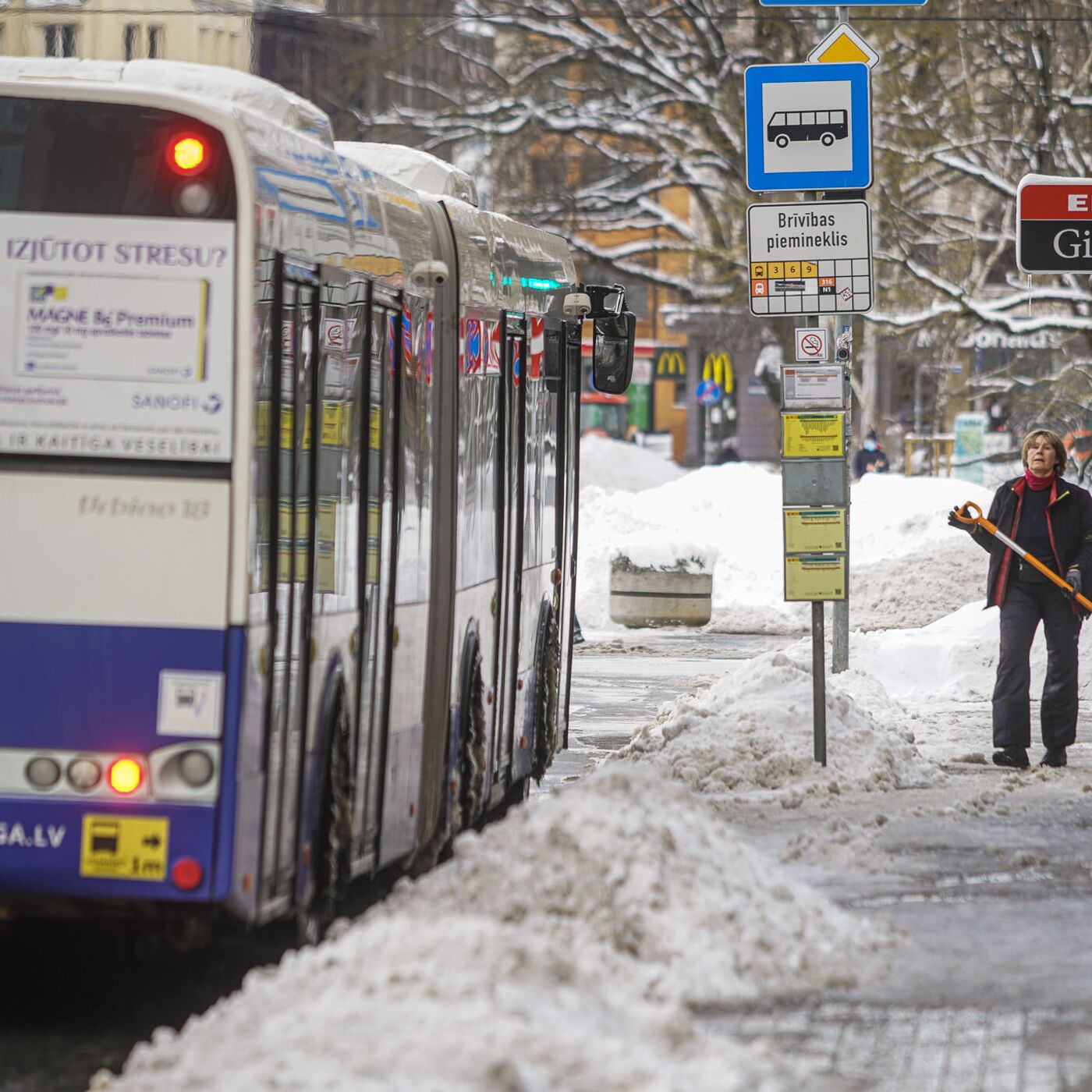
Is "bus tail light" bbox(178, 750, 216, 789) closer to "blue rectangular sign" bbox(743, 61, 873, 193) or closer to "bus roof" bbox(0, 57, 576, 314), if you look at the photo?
"bus roof" bbox(0, 57, 576, 314)

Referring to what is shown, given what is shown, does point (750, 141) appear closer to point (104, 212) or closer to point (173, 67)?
point (173, 67)

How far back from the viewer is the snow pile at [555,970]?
5.26 meters

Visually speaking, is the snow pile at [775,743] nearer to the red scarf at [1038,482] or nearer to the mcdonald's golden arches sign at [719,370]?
the red scarf at [1038,482]

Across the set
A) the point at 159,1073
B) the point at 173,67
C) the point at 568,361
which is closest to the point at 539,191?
the point at 568,361

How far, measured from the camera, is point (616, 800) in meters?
7.46

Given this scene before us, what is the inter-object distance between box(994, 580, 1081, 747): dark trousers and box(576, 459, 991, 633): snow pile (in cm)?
1071

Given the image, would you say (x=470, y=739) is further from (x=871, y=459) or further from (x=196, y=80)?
(x=871, y=459)

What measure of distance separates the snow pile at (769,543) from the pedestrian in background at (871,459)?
8067 millimetres

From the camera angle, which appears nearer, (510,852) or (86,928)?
(510,852)

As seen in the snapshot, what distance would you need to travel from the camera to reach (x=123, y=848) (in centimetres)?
656

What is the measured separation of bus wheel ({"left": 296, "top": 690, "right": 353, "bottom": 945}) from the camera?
7531 millimetres

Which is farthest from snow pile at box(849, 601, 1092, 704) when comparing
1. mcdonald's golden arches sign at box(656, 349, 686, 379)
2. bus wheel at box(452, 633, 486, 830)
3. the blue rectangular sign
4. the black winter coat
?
mcdonald's golden arches sign at box(656, 349, 686, 379)

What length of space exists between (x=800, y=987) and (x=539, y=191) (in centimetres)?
2982

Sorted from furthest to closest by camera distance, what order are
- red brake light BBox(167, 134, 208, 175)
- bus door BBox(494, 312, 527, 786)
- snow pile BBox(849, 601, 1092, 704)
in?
snow pile BBox(849, 601, 1092, 704), bus door BBox(494, 312, 527, 786), red brake light BBox(167, 134, 208, 175)
